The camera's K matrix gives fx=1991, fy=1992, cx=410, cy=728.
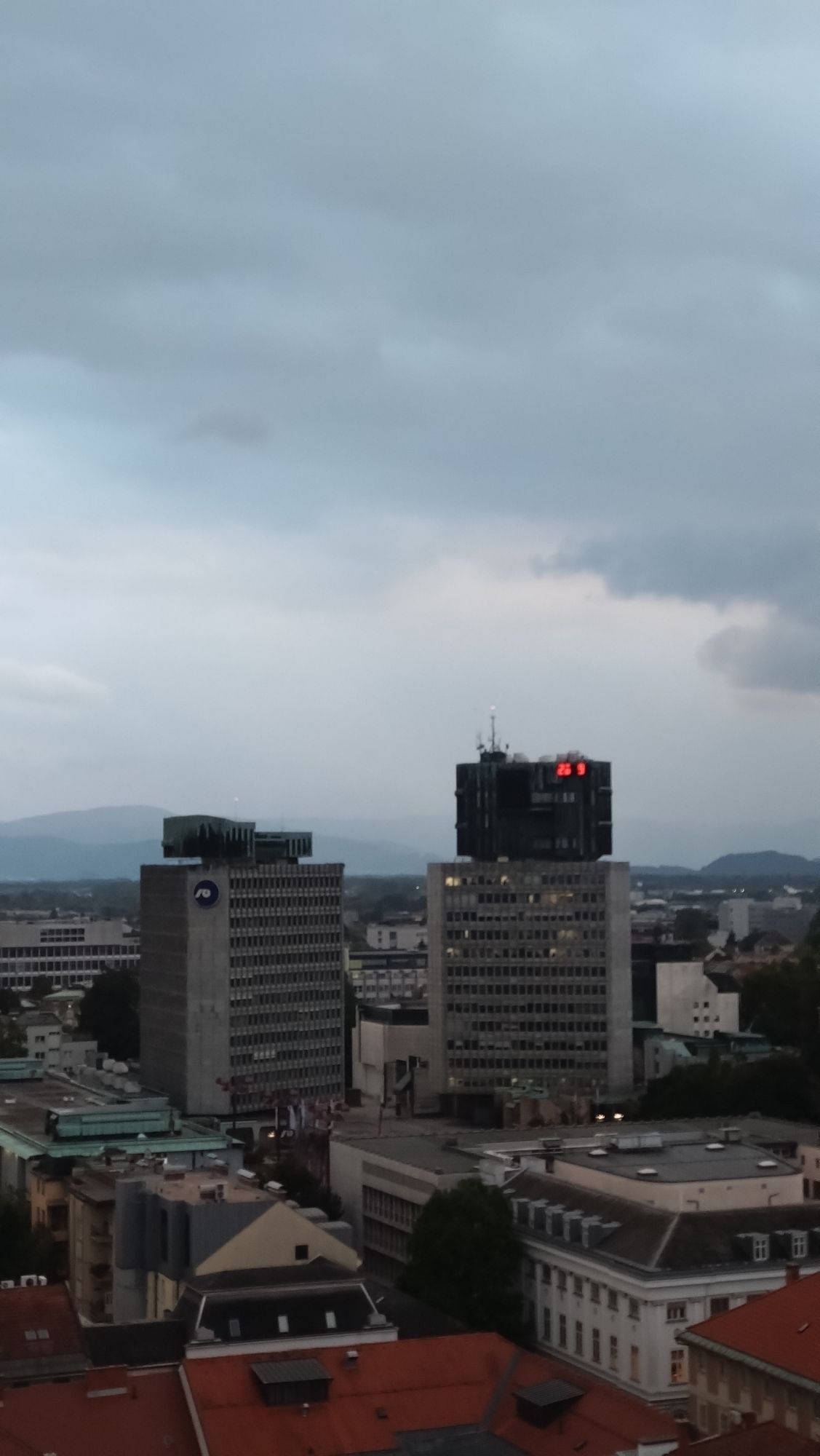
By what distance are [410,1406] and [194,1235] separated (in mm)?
18172

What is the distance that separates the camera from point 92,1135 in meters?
122

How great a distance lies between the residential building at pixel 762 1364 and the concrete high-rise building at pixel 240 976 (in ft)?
358

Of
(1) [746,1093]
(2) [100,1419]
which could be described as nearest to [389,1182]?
(2) [100,1419]

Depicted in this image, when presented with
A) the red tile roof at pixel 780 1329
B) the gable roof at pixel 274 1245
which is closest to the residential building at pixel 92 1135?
the gable roof at pixel 274 1245

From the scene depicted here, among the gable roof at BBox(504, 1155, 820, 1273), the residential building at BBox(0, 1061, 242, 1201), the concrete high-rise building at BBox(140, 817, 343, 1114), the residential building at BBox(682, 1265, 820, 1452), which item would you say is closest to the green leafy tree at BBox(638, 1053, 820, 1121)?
the concrete high-rise building at BBox(140, 817, 343, 1114)

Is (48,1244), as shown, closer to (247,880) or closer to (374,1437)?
(374,1437)

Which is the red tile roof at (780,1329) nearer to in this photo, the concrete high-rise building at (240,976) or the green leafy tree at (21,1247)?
the green leafy tree at (21,1247)

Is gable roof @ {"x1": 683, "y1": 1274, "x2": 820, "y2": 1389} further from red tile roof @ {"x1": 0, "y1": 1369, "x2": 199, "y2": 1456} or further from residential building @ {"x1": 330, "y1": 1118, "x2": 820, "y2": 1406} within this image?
red tile roof @ {"x1": 0, "y1": 1369, "x2": 199, "y2": 1456}

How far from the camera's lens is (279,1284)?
77688mm

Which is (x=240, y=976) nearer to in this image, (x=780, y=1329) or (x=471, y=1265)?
(x=471, y=1265)

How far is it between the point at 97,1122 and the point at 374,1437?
6038 cm

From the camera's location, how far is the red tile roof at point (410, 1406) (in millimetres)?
64375

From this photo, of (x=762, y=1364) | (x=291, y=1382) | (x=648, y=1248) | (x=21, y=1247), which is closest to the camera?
(x=291, y=1382)

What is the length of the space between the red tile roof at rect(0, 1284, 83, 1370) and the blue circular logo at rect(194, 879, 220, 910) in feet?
369
